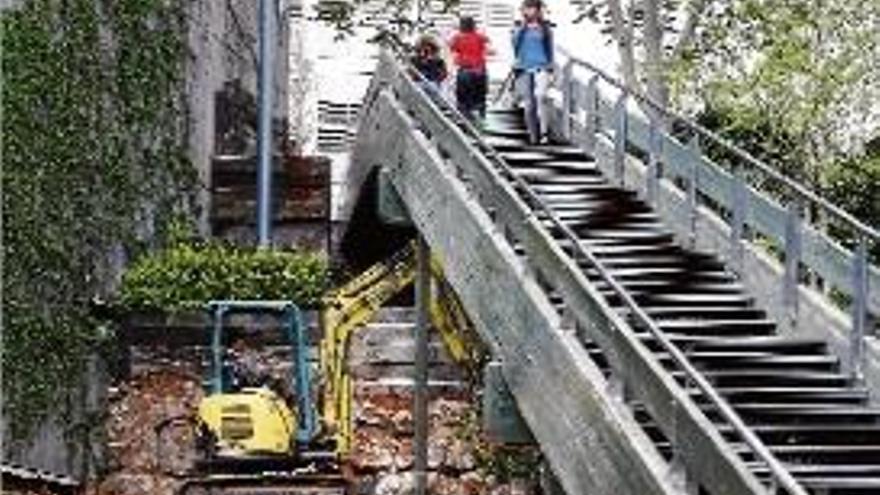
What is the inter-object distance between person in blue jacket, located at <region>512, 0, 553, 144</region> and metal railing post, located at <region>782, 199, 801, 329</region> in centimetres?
628

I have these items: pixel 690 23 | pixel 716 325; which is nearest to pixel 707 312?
pixel 716 325

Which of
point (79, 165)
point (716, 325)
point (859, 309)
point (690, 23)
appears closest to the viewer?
point (859, 309)

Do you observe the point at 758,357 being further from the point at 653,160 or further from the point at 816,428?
the point at 653,160

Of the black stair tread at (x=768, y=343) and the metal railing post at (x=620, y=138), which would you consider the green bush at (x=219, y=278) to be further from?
the black stair tread at (x=768, y=343)

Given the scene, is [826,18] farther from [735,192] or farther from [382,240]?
A: [735,192]

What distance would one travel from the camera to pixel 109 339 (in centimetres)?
2478

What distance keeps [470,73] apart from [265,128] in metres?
8.13

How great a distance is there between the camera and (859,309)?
13648 mm

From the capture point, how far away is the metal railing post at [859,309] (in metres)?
13.5

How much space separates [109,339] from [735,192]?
10801 millimetres

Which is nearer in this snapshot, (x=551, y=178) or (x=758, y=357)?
(x=758, y=357)

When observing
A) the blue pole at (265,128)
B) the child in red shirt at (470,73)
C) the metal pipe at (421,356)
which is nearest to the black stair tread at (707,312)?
the metal pipe at (421,356)

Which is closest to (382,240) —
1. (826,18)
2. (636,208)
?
(826,18)

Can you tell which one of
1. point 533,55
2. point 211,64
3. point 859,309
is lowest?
point 859,309
